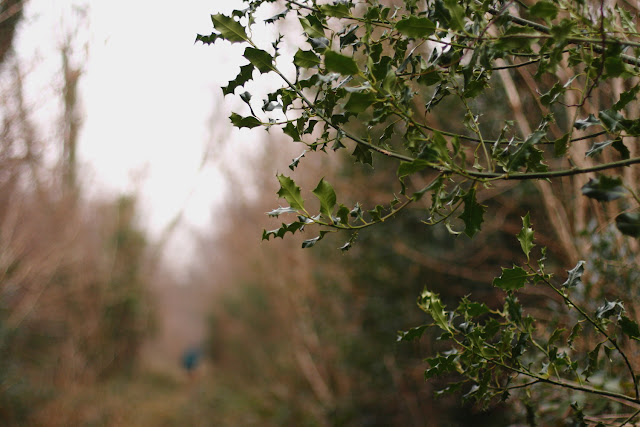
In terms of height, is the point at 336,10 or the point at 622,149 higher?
the point at 336,10

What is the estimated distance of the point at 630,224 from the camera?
2.73ft

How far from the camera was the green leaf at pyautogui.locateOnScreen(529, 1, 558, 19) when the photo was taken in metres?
0.87

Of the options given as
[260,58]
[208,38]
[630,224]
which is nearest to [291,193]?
[260,58]

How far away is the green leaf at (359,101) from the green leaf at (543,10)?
33cm

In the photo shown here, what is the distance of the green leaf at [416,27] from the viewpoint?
97 cm

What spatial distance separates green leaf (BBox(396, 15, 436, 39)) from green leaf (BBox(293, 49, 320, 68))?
19 centimetres

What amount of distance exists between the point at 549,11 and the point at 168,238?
14.3m

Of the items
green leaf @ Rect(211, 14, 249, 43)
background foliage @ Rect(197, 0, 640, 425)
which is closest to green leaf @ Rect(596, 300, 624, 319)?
background foliage @ Rect(197, 0, 640, 425)

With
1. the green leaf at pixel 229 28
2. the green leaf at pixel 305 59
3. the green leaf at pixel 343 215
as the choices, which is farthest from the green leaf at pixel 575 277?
the green leaf at pixel 229 28

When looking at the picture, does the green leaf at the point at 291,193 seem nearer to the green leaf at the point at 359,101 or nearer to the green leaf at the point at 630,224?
the green leaf at the point at 359,101

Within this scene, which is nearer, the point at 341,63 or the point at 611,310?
the point at 341,63

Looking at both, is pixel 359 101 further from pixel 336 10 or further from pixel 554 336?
pixel 554 336

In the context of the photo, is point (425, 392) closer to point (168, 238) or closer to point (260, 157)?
point (260, 157)

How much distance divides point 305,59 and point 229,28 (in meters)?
0.20
